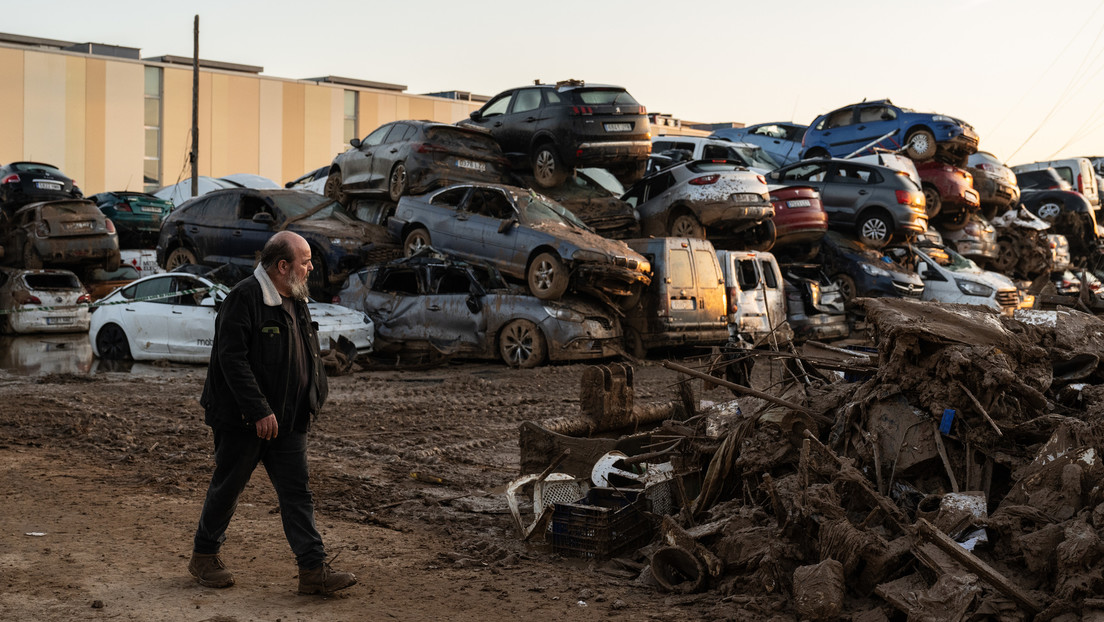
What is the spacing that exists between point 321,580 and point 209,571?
1.96ft

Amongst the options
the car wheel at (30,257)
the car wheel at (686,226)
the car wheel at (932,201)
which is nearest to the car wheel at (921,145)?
the car wheel at (932,201)

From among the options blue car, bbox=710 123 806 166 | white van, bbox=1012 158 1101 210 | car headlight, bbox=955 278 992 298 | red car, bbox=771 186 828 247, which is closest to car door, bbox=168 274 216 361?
red car, bbox=771 186 828 247

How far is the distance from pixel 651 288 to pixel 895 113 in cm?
1312

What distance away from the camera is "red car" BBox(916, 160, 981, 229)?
933 inches

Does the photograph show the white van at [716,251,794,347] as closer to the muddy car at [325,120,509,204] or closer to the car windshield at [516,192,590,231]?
the car windshield at [516,192,590,231]

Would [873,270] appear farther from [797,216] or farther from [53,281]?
[53,281]

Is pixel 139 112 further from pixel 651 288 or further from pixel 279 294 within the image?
pixel 279 294

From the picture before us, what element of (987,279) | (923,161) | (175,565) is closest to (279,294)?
(175,565)

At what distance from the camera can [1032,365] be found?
6.48 meters

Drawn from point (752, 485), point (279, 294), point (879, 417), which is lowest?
point (752, 485)

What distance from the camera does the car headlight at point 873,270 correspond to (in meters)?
18.4

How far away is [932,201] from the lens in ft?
78.3

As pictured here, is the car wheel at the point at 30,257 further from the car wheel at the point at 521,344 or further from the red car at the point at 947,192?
the red car at the point at 947,192

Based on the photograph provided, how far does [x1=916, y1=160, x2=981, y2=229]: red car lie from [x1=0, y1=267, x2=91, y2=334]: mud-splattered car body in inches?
703
